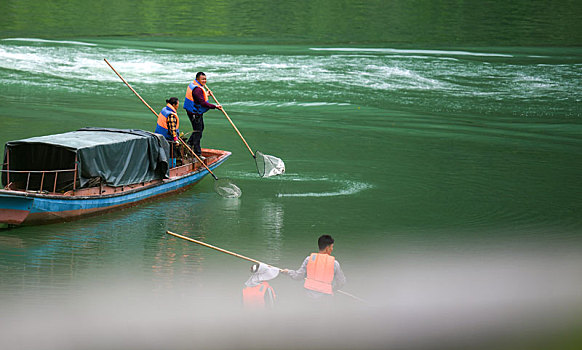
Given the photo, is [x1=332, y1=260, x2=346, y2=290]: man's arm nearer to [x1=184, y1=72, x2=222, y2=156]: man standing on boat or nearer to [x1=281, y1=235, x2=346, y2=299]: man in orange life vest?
[x1=281, y1=235, x2=346, y2=299]: man in orange life vest

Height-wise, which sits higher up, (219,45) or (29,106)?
(219,45)

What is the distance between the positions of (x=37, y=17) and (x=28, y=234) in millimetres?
45310

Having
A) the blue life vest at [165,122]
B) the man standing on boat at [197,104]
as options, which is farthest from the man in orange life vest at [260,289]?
the man standing on boat at [197,104]

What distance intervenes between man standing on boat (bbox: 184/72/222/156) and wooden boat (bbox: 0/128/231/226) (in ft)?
5.29

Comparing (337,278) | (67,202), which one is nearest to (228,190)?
(67,202)

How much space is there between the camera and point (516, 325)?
445 inches

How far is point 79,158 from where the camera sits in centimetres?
1561

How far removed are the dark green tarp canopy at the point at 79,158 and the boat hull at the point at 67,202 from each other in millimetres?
295

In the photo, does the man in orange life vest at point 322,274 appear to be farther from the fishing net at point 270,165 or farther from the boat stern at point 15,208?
the fishing net at point 270,165

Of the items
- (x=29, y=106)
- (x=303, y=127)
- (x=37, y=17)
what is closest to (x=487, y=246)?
(x=303, y=127)

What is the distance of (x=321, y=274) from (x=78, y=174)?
7.56m

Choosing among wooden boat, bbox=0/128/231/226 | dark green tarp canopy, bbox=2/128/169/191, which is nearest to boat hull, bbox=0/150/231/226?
wooden boat, bbox=0/128/231/226

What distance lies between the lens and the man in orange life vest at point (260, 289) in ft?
31.9

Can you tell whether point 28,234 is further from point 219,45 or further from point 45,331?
point 219,45
